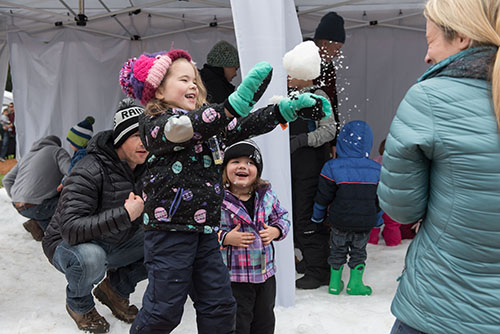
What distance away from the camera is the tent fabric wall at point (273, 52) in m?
2.74

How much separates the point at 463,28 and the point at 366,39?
5065 mm

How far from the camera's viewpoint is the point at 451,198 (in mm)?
1195

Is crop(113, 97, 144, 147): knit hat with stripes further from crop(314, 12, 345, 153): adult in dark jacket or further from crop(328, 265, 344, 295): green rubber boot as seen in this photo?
crop(328, 265, 344, 295): green rubber boot

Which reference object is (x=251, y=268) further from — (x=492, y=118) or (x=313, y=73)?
(x=492, y=118)

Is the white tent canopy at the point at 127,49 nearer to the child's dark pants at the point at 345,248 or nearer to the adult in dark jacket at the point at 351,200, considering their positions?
the adult in dark jacket at the point at 351,200

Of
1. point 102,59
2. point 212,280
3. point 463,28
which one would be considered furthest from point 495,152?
point 102,59

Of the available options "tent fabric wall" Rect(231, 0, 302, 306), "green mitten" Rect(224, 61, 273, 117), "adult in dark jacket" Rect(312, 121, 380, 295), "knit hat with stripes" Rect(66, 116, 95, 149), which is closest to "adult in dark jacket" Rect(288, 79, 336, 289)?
"adult in dark jacket" Rect(312, 121, 380, 295)

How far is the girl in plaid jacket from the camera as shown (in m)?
2.24

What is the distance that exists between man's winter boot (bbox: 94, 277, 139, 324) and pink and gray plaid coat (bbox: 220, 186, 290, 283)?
0.97m

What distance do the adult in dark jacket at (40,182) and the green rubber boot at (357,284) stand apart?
278 cm

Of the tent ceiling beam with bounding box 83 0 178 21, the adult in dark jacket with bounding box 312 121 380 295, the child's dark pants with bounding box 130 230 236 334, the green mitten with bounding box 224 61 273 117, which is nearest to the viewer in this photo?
the green mitten with bounding box 224 61 273 117

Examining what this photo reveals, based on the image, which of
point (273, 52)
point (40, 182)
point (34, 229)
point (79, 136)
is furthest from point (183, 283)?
point (34, 229)

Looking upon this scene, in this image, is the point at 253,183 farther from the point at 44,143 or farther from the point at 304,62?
the point at 44,143

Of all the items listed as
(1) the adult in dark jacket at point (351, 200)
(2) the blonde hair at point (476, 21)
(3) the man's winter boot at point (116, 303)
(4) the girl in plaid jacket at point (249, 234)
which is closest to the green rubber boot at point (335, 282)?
(1) the adult in dark jacket at point (351, 200)
